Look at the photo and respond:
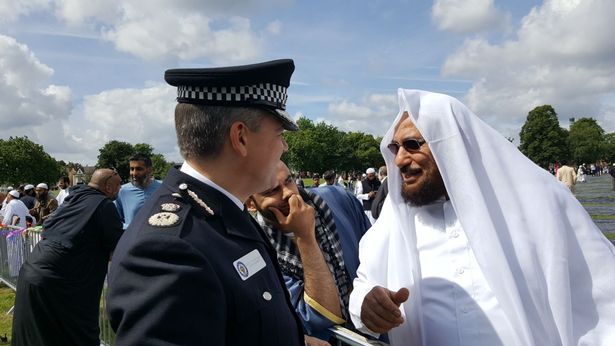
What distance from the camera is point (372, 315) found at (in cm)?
217

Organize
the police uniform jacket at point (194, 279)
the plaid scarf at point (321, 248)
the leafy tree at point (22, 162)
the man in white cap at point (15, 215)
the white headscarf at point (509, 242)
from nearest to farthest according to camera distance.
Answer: the police uniform jacket at point (194, 279) < the white headscarf at point (509, 242) < the plaid scarf at point (321, 248) < the man in white cap at point (15, 215) < the leafy tree at point (22, 162)

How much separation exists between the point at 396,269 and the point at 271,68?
1.20 meters

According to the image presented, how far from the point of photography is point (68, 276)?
464 cm

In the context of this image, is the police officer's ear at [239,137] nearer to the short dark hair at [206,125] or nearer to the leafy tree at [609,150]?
the short dark hair at [206,125]

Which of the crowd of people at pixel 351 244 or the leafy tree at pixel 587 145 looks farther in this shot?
the leafy tree at pixel 587 145

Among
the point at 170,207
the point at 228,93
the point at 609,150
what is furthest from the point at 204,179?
the point at 609,150

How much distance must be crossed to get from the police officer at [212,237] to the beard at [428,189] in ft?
3.03

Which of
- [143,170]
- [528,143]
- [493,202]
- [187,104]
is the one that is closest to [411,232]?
[493,202]

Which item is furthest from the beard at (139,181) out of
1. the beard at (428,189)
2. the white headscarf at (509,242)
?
the beard at (428,189)

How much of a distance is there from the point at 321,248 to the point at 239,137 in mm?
1273

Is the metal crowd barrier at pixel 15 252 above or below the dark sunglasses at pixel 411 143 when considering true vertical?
below

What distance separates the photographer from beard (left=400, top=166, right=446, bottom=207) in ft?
8.25

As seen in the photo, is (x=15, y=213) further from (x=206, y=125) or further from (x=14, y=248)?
(x=206, y=125)

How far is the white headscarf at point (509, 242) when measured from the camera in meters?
1.99
